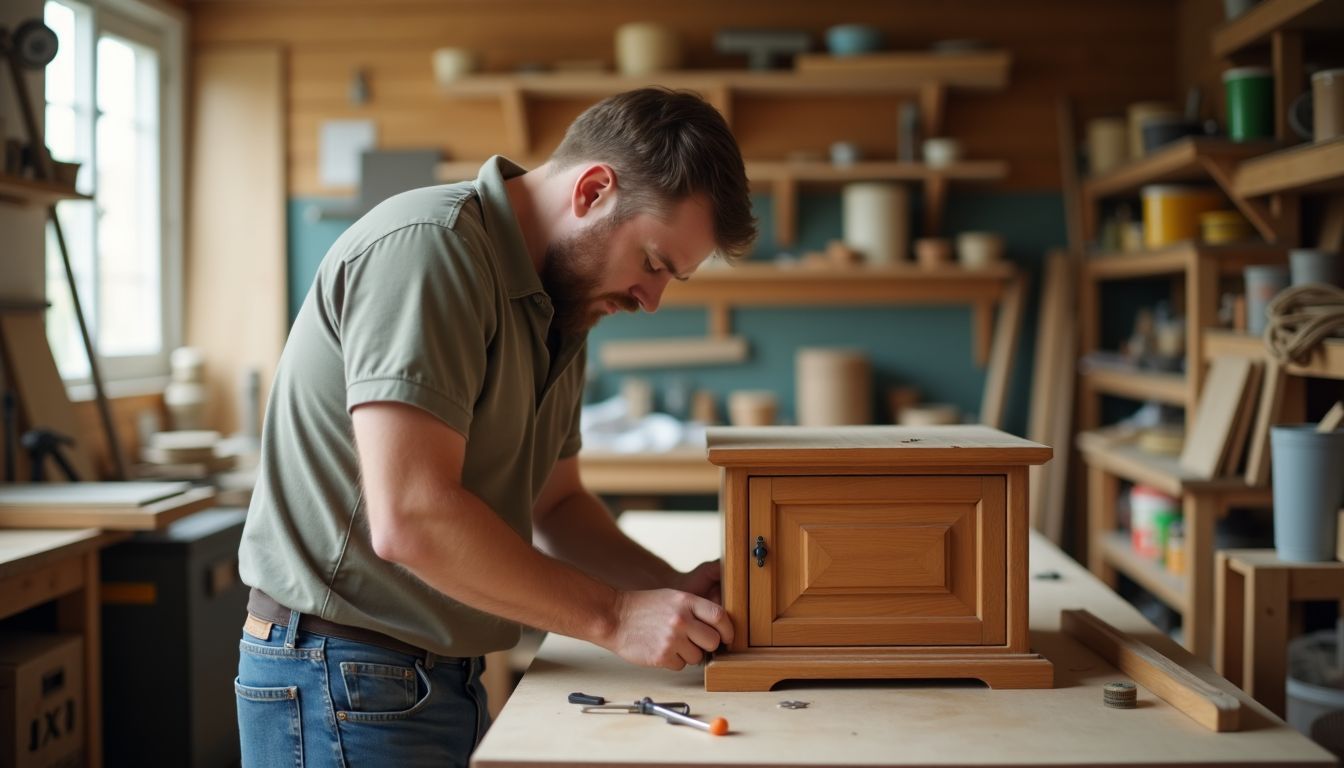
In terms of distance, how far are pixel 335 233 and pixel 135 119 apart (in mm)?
821

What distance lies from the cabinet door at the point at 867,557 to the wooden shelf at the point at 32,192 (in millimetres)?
2328

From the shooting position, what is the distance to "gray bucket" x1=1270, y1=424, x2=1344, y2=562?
2.02 meters

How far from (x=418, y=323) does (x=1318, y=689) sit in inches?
88.8

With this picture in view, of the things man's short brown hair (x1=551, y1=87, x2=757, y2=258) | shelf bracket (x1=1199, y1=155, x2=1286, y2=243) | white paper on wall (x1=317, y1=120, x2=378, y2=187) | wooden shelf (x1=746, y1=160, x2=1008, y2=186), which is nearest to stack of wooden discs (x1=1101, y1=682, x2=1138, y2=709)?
man's short brown hair (x1=551, y1=87, x2=757, y2=258)

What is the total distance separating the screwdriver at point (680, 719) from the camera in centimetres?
133

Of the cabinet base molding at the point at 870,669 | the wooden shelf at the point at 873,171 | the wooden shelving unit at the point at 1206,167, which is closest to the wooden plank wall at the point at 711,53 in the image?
the wooden shelf at the point at 873,171

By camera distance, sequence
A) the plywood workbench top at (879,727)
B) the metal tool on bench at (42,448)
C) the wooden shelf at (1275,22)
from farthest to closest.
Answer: the metal tool on bench at (42,448) < the wooden shelf at (1275,22) < the plywood workbench top at (879,727)

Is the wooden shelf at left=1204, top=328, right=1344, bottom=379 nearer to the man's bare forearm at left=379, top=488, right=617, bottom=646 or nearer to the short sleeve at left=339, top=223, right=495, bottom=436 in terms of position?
the man's bare forearm at left=379, top=488, right=617, bottom=646

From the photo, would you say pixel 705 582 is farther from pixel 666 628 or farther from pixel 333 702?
pixel 333 702

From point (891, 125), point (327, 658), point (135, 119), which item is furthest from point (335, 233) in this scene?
point (327, 658)

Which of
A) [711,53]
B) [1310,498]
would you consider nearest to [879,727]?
[1310,498]

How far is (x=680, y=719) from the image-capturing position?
4.50ft

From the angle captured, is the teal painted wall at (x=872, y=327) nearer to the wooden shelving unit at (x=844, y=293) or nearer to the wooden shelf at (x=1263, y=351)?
the wooden shelving unit at (x=844, y=293)

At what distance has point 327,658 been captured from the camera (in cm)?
147
